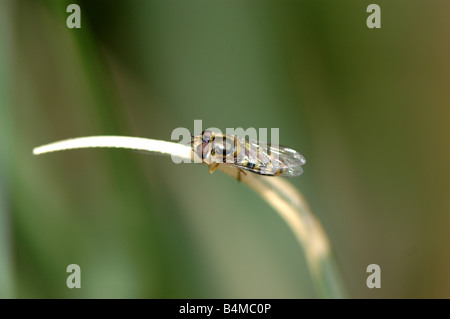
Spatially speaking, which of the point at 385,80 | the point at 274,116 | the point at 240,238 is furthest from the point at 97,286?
the point at 385,80

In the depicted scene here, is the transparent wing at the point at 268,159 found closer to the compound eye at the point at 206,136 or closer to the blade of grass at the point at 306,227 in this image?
the compound eye at the point at 206,136

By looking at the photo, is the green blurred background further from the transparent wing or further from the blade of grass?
the blade of grass

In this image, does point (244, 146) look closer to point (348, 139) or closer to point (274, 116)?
point (274, 116)

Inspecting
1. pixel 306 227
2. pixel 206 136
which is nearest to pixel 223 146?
pixel 206 136

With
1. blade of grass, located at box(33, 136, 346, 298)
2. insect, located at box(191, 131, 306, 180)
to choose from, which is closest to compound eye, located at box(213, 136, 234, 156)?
insect, located at box(191, 131, 306, 180)

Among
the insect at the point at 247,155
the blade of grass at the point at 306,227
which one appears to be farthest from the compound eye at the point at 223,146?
the blade of grass at the point at 306,227

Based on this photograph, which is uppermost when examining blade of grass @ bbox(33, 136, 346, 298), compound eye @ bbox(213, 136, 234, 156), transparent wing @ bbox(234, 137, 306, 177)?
compound eye @ bbox(213, 136, 234, 156)
